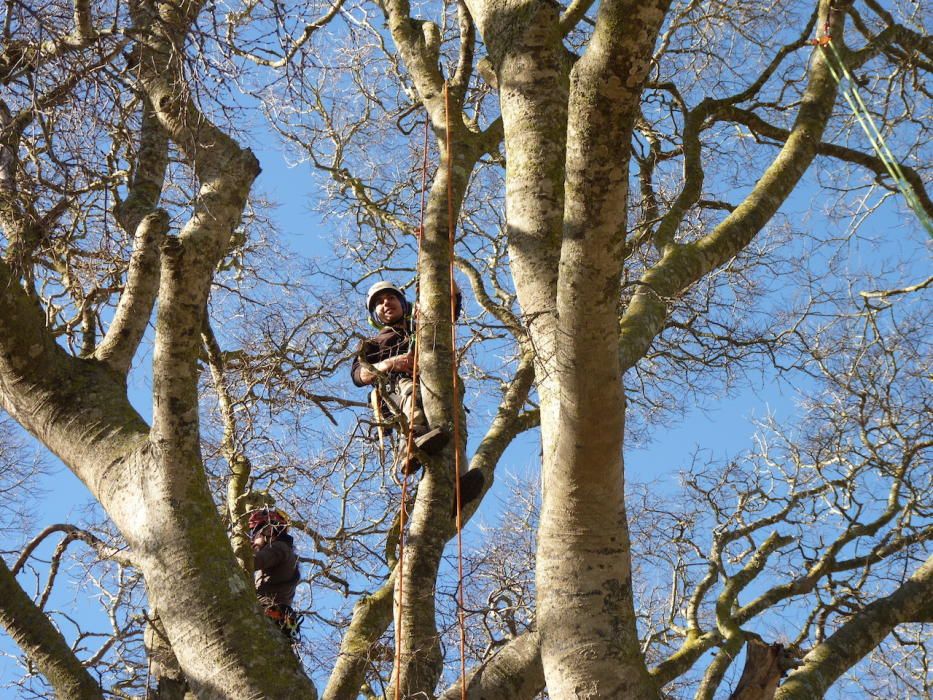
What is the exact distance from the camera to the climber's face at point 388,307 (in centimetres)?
620

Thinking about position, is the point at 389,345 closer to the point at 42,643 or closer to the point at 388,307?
the point at 388,307

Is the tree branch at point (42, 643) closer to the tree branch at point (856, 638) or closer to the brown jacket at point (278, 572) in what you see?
the brown jacket at point (278, 572)

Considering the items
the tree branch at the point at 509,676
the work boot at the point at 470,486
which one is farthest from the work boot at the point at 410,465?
the tree branch at the point at 509,676

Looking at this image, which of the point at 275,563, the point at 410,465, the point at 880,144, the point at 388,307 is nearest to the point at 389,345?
the point at 388,307

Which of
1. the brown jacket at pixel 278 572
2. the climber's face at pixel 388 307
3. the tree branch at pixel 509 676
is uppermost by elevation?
the climber's face at pixel 388 307

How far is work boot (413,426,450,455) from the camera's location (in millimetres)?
4453

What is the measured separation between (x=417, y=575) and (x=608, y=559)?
4.06ft

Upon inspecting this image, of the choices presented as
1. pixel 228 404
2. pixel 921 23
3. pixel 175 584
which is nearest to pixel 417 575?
pixel 175 584

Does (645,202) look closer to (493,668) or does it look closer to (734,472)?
(734,472)

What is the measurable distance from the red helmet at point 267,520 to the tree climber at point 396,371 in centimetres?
77

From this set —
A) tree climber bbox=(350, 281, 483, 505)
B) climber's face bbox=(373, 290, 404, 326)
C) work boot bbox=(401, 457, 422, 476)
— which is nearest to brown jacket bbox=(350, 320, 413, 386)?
tree climber bbox=(350, 281, 483, 505)

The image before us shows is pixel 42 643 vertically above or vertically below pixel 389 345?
below

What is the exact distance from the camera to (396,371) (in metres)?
5.22

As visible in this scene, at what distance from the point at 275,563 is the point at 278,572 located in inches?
3.7
